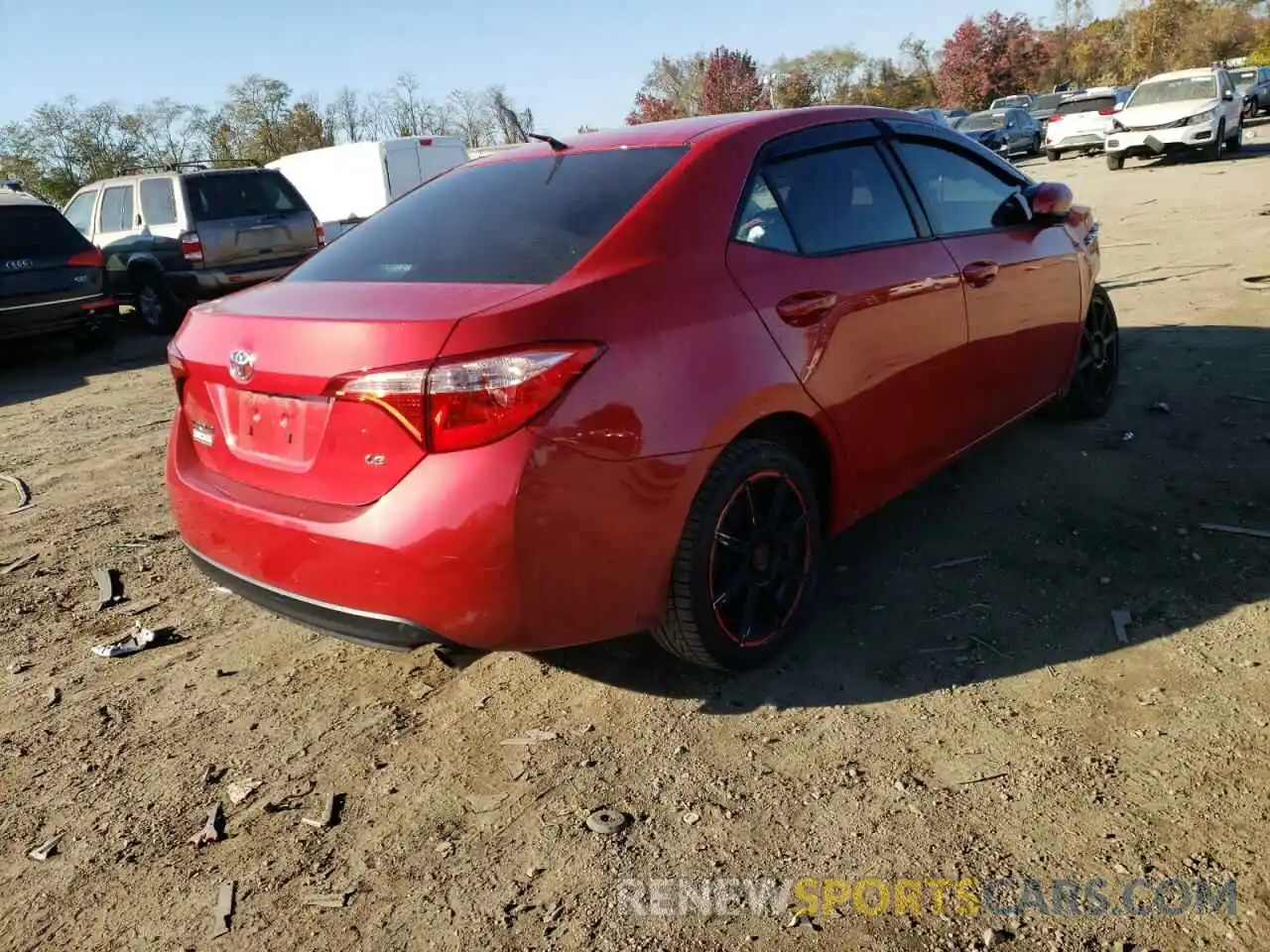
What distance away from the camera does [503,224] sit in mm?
2984

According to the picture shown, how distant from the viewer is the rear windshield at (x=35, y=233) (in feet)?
33.0

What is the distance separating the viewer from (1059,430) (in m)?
5.11

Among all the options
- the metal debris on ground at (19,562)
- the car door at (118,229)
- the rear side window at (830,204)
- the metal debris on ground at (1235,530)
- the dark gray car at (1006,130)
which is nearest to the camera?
the rear side window at (830,204)

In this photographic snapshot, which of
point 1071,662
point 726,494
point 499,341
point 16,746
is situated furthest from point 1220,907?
point 16,746

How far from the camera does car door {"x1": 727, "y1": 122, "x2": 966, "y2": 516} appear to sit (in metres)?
3.03

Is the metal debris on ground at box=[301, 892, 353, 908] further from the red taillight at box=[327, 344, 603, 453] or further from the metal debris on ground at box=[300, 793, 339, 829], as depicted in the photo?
the red taillight at box=[327, 344, 603, 453]

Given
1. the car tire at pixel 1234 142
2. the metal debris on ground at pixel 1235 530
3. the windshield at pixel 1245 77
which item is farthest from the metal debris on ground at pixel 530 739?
the windshield at pixel 1245 77

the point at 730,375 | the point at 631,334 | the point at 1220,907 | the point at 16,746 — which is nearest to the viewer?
the point at 1220,907

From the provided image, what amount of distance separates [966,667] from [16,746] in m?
2.98

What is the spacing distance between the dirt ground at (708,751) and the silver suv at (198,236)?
7873mm

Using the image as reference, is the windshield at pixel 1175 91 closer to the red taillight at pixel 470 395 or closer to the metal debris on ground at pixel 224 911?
the red taillight at pixel 470 395

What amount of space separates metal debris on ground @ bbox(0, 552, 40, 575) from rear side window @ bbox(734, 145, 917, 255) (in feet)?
12.1

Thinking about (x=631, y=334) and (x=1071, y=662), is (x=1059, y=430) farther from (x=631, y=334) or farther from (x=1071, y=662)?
(x=631, y=334)

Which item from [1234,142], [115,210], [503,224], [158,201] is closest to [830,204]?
[503,224]
